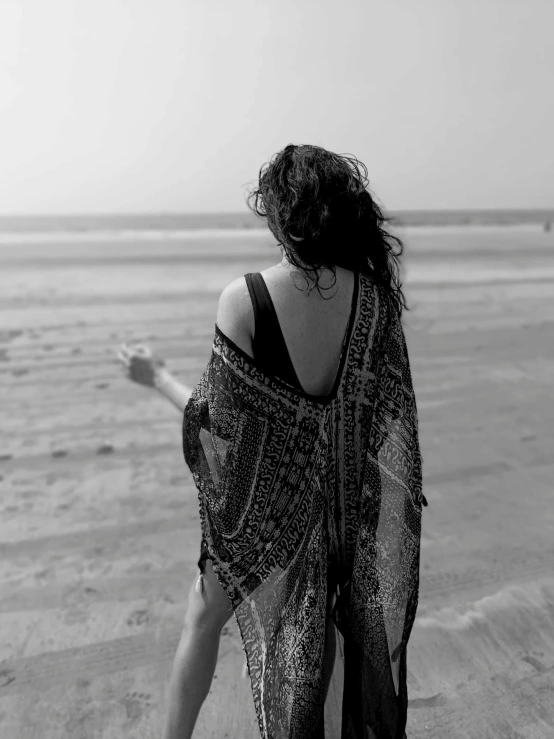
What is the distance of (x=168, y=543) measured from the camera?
10.4ft

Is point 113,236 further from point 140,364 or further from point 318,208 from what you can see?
point 318,208

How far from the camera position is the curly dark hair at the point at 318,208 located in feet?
4.93

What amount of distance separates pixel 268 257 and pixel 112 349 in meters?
12.0

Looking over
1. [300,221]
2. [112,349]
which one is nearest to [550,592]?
[300,221]

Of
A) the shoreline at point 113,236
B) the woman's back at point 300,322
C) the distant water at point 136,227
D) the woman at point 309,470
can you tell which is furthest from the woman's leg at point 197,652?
A: the distant water at point 136,227

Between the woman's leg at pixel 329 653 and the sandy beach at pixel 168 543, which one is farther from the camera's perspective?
the sandy beach at pixel 168 543

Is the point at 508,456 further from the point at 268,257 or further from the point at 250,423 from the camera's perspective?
the point at 268,257

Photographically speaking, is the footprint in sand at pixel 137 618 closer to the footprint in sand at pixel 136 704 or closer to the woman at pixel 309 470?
the footprint in sand at pixel 136 704

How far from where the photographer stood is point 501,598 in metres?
2.75

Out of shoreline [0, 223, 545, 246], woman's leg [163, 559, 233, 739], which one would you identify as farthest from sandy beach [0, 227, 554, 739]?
shoreline [0, 223, 545, 246]

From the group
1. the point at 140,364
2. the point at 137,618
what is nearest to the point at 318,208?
the point at 140,364

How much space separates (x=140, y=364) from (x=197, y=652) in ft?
3.86

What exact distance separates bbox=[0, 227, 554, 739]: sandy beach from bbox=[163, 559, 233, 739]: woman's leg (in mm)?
411

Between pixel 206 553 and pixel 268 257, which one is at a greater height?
pixel 206 553
